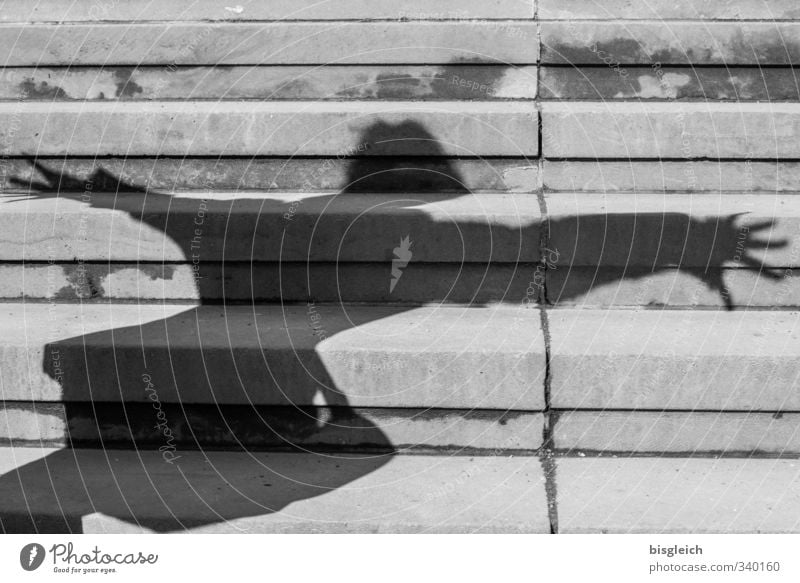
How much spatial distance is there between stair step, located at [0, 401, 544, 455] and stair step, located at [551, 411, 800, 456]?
162mm

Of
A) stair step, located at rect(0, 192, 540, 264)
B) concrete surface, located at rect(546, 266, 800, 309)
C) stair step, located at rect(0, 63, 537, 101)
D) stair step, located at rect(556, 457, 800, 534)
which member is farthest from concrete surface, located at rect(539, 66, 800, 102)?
stair step, located at rect(556, 457, 800, 534)

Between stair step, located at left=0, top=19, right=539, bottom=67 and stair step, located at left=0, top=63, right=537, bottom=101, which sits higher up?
stair step, located at left=0, top=19, right=539, bottom=67

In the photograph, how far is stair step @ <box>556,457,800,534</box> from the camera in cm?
230

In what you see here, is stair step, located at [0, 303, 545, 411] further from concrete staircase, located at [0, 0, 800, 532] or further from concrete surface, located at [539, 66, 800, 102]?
concrete surface, located at [539, 66, 800, 102]

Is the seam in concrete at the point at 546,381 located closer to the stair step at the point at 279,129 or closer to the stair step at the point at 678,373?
the stair step at the point at 678,373

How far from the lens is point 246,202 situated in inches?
125

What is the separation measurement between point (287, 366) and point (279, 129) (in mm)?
1154

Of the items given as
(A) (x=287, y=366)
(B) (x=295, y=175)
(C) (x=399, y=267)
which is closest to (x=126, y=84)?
(B) (x=295, y=175)

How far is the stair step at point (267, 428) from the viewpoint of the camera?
8.85 feet

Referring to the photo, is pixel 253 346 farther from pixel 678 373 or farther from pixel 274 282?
pixel 678 373

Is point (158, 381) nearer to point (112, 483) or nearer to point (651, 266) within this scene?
point (112, 483)

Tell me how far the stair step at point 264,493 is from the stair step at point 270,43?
1816 mm

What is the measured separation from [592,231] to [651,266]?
25cm

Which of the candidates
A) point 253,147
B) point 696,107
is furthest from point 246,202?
point 696,107
